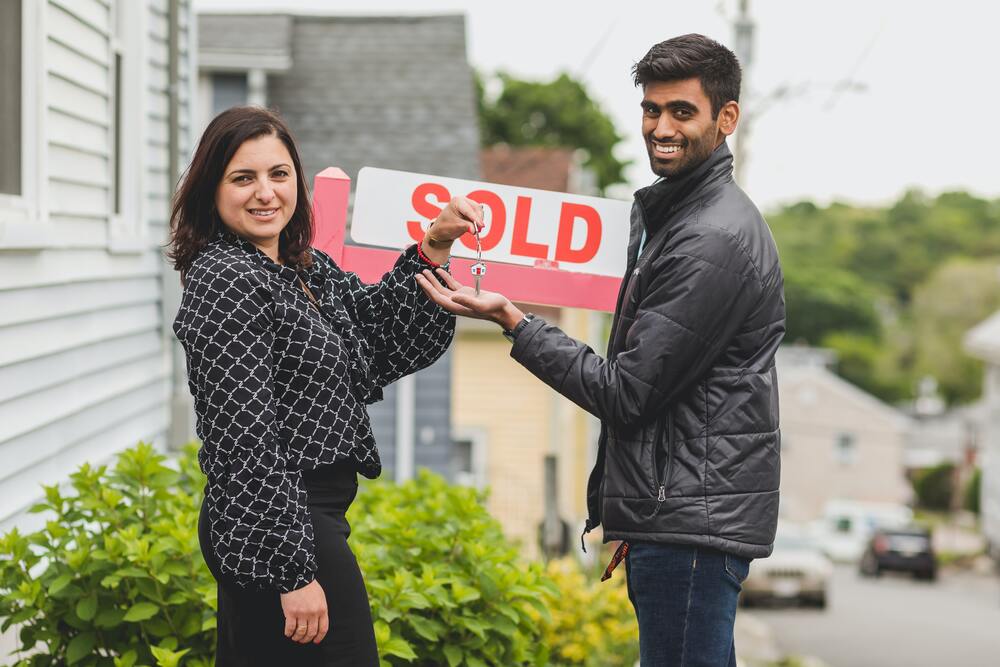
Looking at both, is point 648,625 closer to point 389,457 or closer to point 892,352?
point 389,457

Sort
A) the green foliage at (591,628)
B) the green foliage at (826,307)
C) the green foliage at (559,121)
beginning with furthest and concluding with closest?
the green foliage at (826,307) < the green foliage at (559,121) < the green foliage at (591,628)

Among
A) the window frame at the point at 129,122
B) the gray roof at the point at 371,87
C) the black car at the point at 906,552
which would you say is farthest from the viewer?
the black car at the point at 906,552

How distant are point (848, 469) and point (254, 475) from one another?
2504 inches

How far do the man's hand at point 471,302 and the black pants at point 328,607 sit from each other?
463 millimetres

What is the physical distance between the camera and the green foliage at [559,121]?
35.2 m

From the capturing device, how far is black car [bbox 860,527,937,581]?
1305 inches

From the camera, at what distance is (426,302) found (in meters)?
2.80

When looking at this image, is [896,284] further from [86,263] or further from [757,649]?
[86,263]

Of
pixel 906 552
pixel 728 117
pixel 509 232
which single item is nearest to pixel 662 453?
pixel 728 117

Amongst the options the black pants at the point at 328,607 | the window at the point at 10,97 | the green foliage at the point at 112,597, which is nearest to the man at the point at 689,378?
the black pants at the point at 328,607

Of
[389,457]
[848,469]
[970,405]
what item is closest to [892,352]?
[970,405]

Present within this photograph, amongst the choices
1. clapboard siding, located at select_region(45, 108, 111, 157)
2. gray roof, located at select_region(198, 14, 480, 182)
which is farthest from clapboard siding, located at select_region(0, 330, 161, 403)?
gray roof, located at select_region(198, 14, 480, 182)

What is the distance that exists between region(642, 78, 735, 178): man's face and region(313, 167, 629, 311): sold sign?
824mm

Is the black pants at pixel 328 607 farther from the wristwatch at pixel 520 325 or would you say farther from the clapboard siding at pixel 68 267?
the clapboard siding at pixel 68 267
